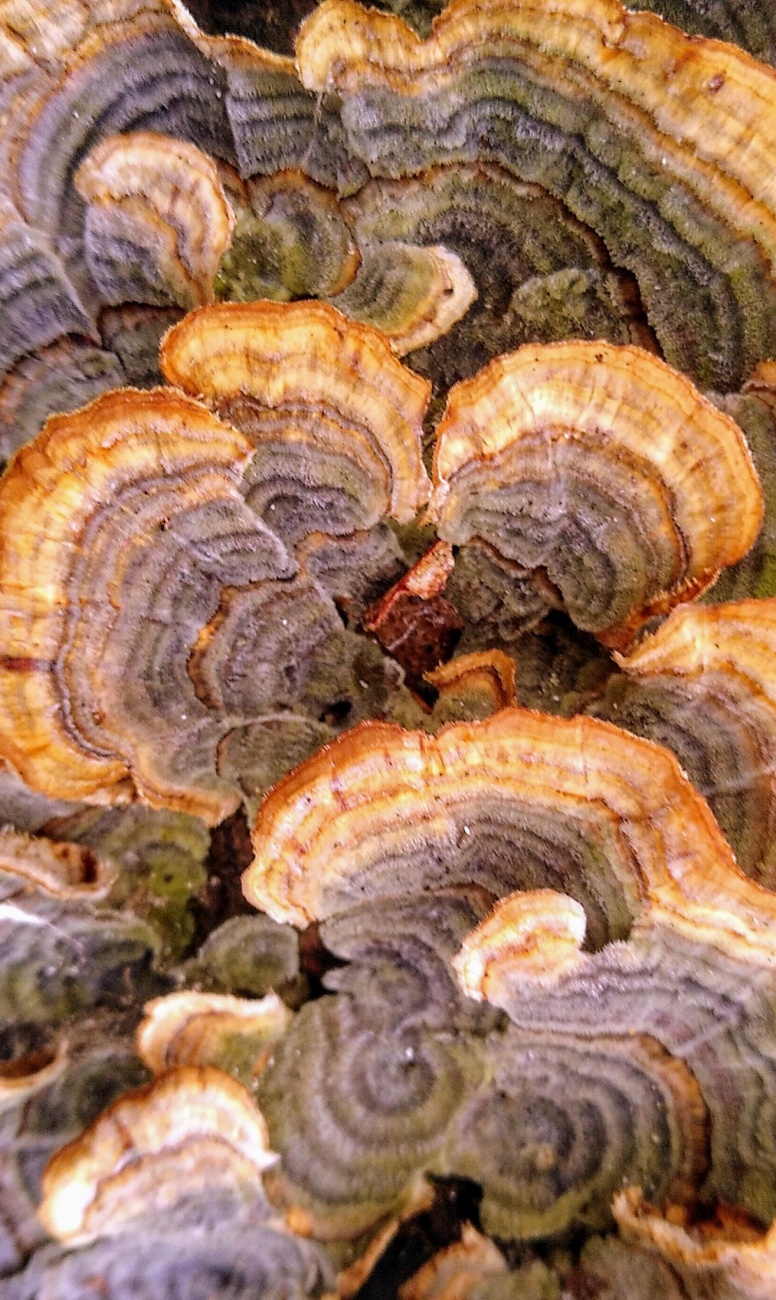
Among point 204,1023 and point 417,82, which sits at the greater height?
point 417,82

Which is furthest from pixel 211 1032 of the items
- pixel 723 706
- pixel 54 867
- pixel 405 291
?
pixel 405 291

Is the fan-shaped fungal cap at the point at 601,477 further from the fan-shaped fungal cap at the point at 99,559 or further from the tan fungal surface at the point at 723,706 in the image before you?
the fan-shaped fungal cap at the point at 99,559

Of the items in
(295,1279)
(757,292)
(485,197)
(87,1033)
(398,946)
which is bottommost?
(295,1279)

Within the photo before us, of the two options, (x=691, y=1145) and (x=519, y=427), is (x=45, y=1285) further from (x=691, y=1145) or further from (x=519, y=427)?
(x=519, y=427)

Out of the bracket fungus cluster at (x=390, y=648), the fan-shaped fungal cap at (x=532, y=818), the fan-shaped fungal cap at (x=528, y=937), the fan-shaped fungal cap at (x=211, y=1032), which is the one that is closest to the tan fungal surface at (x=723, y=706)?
the bracket fungus cluster at (x=390, y=648)

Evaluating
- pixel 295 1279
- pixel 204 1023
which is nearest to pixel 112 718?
pixel 204 1023

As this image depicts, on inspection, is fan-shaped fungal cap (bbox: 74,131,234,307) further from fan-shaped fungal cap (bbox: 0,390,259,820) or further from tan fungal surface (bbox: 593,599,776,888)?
tan fungal surface (bbox: 593,599,776,888)
